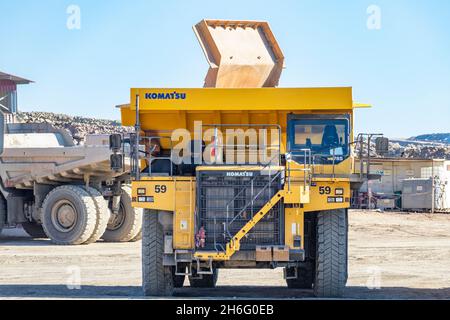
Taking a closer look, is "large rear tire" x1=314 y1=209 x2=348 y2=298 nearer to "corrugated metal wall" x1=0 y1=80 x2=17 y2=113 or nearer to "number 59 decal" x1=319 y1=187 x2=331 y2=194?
"number 59 decal" x1=319 y1=187 x2=331 y2=194

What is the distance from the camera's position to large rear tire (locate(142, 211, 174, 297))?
13.2 meters

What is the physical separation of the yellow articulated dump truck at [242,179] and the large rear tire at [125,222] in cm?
1021

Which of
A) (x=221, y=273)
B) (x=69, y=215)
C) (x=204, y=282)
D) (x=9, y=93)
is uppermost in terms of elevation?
(x=9, y=93)

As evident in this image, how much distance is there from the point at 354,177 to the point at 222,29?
4.28m

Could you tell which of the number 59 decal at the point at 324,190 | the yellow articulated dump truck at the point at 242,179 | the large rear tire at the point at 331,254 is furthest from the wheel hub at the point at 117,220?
the number 59 decal at the point at 324,190

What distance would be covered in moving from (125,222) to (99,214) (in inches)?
62.1

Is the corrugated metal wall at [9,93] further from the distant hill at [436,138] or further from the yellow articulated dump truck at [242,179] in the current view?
the distant hill at [436,138]

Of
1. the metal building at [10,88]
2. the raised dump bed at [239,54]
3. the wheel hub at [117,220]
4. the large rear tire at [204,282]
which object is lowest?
the large rear tire at [204,282]

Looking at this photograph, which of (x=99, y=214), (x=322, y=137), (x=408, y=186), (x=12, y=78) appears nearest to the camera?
(x=322, y=137)

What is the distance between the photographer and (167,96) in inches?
523

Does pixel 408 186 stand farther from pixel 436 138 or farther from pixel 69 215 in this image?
pixel 436 138

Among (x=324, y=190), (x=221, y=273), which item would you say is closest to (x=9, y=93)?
(x=221, y=273)

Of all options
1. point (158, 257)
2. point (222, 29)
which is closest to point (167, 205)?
point (158, 257)

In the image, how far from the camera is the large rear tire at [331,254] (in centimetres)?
1288
